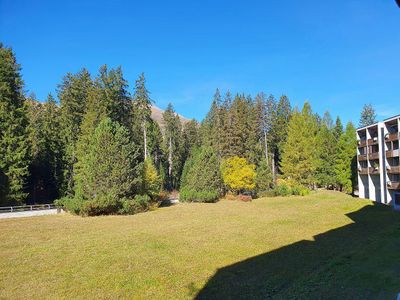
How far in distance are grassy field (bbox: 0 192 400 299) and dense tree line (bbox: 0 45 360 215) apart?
33.6ft

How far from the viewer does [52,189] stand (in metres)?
49.0

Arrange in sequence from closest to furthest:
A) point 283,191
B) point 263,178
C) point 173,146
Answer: point 283,191, point 263,178, point 173,146

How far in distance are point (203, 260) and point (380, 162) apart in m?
38.5

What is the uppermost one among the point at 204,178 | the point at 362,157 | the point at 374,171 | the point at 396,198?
the point at 362,157

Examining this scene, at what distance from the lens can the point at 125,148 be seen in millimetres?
37562

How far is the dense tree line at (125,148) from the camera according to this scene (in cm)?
3647

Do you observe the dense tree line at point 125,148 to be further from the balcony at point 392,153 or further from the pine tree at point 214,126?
the balcony at point 392,153

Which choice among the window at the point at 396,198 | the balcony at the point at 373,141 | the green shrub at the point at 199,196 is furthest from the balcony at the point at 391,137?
the green shrub at the point at 199,196

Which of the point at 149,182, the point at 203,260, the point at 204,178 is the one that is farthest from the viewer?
the point at 204,178

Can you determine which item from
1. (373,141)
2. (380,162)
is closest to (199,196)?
(380,162)

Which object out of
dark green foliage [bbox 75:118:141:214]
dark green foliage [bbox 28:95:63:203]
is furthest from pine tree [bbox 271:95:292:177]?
dark green foliage [bbox 28:95:63:203]

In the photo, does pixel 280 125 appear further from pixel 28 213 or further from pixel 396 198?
pixel 28 213

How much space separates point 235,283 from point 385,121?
4069 centimetres

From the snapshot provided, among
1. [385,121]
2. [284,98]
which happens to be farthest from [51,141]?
[284,98]
